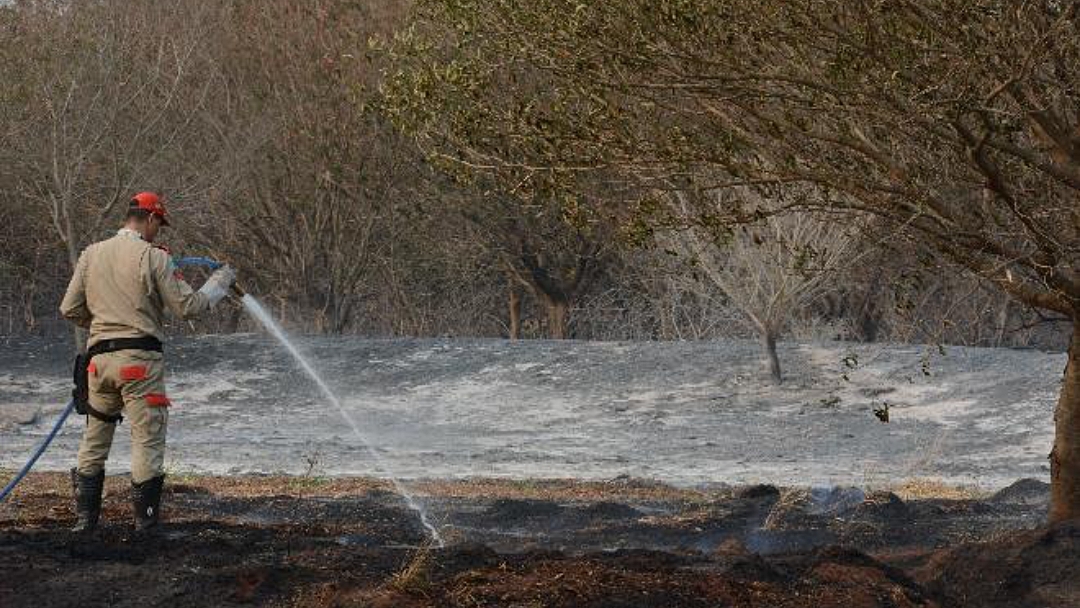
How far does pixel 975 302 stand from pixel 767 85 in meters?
23.9

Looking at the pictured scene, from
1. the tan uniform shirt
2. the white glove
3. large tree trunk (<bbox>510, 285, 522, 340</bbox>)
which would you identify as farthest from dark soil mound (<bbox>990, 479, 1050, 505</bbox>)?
large tree trunk (<bbox>510, 285, 522, 340</bbox>)

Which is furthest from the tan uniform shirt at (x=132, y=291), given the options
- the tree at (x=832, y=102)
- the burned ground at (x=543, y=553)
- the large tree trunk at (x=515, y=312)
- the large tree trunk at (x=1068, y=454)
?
the large tree trunk at (x=515, y=312)

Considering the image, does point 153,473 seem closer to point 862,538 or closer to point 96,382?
point 96,382

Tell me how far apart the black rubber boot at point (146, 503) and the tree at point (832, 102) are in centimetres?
252

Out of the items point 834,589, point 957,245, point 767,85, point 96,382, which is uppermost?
point 767,85

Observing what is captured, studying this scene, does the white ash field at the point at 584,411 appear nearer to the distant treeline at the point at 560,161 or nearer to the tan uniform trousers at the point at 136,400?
the distant treeline at the point at 560,161

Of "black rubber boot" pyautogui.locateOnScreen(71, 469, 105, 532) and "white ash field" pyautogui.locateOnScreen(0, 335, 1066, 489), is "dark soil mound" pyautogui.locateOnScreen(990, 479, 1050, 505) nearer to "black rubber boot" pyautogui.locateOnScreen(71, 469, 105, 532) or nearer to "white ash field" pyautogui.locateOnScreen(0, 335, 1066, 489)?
"white ash field" pyautogui.locateOnScreen(0, 335, 1066, 489)

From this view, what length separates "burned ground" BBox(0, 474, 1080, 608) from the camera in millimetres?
6758

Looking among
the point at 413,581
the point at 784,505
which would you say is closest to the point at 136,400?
the point at 413,581

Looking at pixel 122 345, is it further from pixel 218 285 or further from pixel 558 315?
pixel 558 315

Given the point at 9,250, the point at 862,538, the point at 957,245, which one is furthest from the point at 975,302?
the point at 957,245

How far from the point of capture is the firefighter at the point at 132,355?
30.0ft

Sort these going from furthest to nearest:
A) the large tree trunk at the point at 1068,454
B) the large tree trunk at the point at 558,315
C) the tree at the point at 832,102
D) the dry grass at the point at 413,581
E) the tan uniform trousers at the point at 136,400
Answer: the large tree trunk at the point at 558,315, the large tree trunk at the point at 1068,454, the tan uniform trousers at the point at 136,400, the tree at the point at 832,102, the dry grass at the point at 413,581

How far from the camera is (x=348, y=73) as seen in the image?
1073 inches
